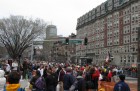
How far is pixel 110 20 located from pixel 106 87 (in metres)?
84.6

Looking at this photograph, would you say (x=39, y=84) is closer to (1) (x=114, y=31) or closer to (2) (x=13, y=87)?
(2) (x=13, y=87)

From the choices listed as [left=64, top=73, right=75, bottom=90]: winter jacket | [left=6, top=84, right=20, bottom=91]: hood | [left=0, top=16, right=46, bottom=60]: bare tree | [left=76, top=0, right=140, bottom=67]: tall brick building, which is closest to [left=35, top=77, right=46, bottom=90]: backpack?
[left=64, top=73, right=75, bottom=90]: winter jacket

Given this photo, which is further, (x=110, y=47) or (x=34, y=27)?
(x=110, y=47)

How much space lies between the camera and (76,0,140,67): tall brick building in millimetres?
84625

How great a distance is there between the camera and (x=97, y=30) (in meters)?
113

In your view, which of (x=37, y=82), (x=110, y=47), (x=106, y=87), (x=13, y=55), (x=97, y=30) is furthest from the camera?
(x=97, y=30)

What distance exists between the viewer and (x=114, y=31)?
96750mm

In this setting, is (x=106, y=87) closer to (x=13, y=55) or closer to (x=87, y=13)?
(x=13, y=55)

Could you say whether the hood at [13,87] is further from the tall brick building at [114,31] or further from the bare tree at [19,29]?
the bare tree at [19,29]

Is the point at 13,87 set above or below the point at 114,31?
below

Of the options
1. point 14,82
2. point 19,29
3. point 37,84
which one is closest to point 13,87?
point 14,82

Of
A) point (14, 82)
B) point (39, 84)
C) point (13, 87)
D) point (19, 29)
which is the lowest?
point (39, 84)

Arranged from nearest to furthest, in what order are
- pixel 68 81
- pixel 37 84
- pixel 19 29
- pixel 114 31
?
pixel 37 84 < pixel 68 81 < pixel 19 29 < pixel 114 31

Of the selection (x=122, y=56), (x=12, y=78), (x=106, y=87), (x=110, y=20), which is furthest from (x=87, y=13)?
(x=12, y=78)
